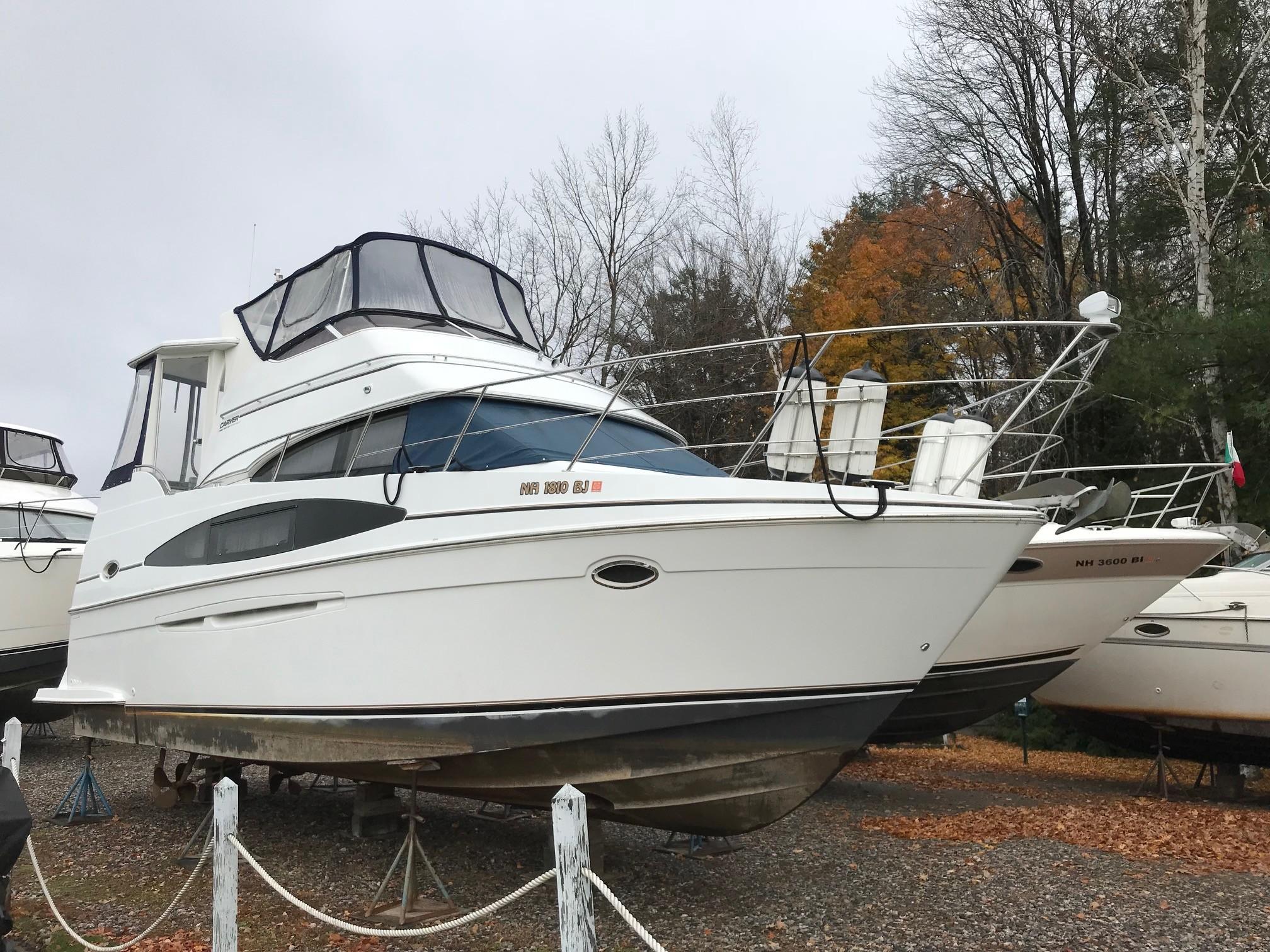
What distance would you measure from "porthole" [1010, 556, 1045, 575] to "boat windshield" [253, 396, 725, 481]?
9.15 feet

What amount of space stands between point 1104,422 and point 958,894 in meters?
11.5

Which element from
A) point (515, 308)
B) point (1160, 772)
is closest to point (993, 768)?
point (1160, 772)

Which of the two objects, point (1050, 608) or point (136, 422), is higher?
point (136, 422)

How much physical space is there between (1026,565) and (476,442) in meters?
4.37

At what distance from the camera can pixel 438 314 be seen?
6.83 metres

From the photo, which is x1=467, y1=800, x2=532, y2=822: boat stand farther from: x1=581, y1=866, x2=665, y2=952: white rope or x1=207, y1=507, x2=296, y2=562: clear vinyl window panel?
x1=581, y1=866, x2=665, y2=952: white rope

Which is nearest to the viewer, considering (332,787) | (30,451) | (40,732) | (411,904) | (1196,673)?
(411,904)

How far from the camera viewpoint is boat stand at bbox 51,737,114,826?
7.79 m

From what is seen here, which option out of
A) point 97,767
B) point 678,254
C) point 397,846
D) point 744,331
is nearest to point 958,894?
point 397,846

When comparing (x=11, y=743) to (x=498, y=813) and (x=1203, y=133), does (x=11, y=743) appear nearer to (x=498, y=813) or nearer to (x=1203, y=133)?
(x=498, y=813)

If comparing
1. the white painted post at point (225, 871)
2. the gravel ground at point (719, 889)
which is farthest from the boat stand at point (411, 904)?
the white painted post at point (225, 871)

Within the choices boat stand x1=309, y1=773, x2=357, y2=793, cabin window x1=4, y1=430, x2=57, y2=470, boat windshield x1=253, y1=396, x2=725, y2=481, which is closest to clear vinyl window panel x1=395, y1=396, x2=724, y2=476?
boat windshield x1=253, y1=396, x2=725, y2=481

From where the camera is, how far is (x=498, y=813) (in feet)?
24.4

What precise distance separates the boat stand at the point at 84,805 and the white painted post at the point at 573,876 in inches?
244
